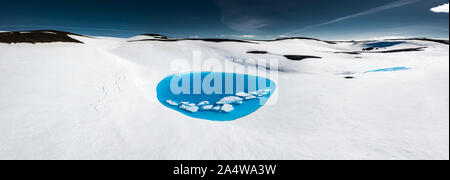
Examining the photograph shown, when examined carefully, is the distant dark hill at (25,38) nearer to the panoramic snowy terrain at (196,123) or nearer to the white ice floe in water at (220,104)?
the panoramic snowy terrain at (196,123)

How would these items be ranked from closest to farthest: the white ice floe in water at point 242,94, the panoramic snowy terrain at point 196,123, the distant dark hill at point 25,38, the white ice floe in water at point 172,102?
the panoramic snowy terrain at point 196,123, the white ice floe in water at point 172,102, the white ice floe in water at point 242,94, the distant dark hill at point 25,38

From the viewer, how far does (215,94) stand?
1620cm

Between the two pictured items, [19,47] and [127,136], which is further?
[19,47]

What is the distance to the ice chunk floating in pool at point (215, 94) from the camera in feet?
40.2

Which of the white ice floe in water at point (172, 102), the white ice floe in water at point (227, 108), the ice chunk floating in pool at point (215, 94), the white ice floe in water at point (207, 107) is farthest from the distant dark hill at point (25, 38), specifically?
the white ice floe in water at point (227, 108)

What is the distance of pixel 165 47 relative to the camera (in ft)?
106

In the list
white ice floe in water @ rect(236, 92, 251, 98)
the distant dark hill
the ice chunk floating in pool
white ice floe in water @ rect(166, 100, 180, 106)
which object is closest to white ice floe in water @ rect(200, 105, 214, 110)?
the ice chunk floating in pool

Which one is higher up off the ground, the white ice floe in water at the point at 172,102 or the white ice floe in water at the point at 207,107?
the white ice floe in water at the point at 172,102

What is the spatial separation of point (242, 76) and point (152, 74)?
1158 centimetres

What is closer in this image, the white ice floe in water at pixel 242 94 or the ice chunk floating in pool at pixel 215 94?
the ice chunk floating in pool at pixel 215 94

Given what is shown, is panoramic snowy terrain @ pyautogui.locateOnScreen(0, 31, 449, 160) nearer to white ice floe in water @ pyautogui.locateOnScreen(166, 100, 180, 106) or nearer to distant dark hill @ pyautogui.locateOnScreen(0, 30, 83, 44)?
white ice floe in water @ pyautogui.locateOnScreen(166, 100, 180, 106)

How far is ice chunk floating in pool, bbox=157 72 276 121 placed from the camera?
1226cm
